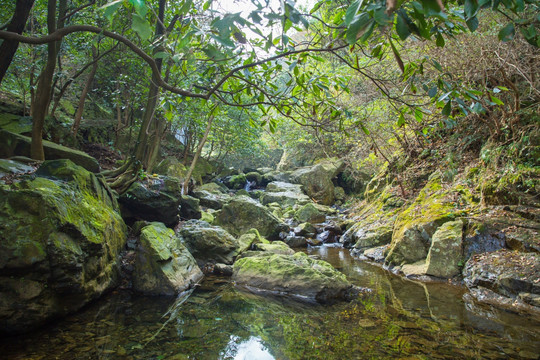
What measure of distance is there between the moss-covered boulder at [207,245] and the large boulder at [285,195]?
864 cm

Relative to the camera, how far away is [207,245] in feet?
22.4

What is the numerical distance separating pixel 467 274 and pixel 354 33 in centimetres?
576

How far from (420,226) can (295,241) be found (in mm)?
3916

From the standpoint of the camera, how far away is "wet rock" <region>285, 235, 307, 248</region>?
30.7 ft

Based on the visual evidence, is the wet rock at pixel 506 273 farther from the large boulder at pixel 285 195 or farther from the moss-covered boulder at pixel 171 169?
the moss-covered boulder at pixel 171 169

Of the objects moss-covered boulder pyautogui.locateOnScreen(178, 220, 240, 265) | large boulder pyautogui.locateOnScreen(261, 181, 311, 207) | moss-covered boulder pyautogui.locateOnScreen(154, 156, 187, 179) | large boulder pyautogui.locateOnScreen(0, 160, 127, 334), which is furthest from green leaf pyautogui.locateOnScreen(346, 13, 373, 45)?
large boulder pyautogui.locateOnScreen(261, 181, 311, 207)

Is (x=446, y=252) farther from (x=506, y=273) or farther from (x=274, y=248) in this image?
(x=274, y=248)

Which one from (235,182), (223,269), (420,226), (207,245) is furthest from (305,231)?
(235,182)

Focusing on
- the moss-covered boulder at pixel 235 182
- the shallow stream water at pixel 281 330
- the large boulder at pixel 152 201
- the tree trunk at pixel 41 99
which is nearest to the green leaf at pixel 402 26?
the shallow stream water at pixel 281 330

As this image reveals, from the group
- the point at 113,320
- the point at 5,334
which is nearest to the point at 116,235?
the point at 113,320

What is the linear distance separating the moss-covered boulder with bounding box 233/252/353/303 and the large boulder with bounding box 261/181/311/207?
9526mm

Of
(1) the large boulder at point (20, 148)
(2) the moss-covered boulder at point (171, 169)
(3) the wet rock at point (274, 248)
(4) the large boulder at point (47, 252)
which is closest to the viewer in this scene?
(4) the large boulder at point (47, 252)

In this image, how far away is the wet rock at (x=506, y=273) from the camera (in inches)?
171

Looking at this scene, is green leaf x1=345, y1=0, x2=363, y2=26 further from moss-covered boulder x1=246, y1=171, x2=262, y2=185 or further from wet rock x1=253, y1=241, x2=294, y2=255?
moss-covered boulder x1=246, y1=171, x2=262, y2=185
